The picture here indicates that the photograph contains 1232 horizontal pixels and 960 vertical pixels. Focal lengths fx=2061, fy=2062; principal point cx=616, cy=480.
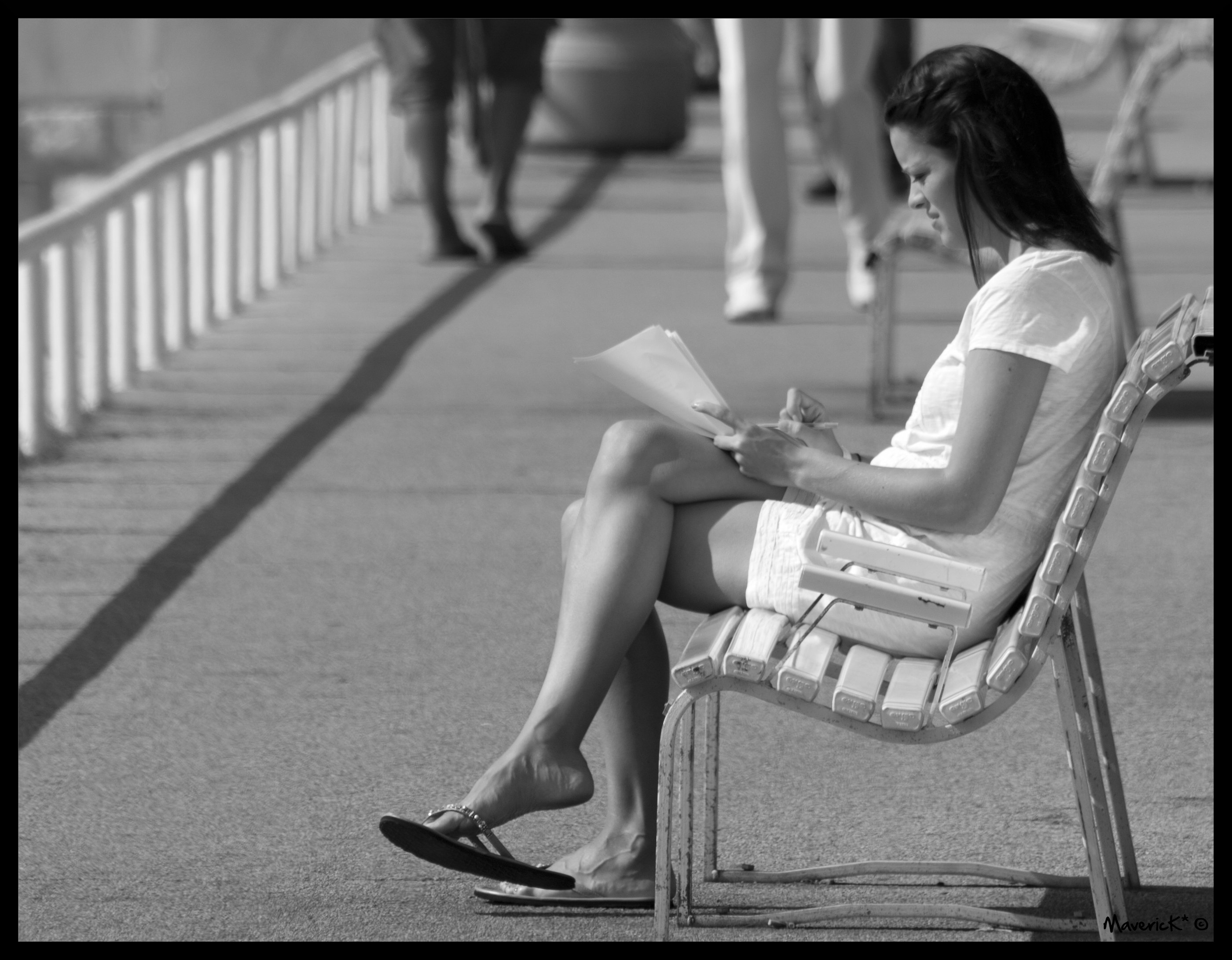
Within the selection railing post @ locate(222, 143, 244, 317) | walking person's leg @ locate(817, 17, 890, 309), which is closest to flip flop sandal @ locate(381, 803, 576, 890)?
walking person's leg @ locate(817, 17, 890, 309)

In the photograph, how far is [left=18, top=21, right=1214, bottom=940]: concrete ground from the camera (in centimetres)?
332

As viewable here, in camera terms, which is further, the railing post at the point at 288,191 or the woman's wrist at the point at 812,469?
the railing post at the point at 288,191

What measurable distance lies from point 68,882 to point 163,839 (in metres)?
0.22

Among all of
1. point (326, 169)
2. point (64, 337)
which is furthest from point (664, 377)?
point (326, 169)

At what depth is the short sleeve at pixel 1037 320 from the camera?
2936 mm

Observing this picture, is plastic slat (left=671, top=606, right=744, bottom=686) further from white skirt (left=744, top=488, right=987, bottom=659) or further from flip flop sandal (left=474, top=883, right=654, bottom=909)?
flip flop sandal (left=474, top=883, right=654, bottom=909)

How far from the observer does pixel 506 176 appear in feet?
33.7

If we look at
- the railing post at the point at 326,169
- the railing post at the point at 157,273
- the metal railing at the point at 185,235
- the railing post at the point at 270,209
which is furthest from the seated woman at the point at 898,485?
the railing post at the point at 326,169

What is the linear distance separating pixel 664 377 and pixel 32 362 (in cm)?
339

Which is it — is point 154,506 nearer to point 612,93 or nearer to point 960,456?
point 960,456

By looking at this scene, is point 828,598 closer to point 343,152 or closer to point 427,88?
point 427,88

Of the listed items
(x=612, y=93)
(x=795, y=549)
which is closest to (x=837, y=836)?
(x=795, y=549)

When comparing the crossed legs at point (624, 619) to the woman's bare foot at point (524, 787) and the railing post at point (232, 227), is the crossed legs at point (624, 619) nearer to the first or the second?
the woman's bare foot at point (524, 787)

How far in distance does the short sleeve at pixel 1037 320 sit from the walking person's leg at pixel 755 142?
5.23m
